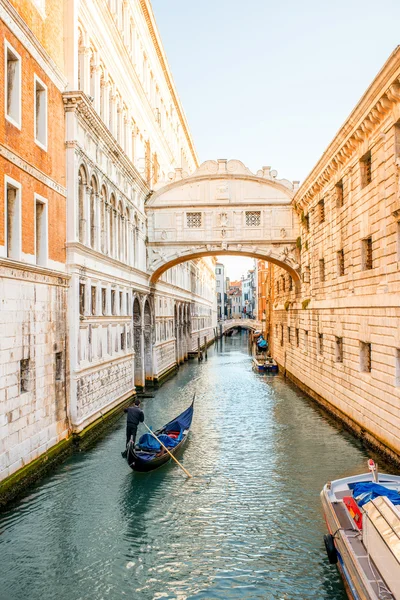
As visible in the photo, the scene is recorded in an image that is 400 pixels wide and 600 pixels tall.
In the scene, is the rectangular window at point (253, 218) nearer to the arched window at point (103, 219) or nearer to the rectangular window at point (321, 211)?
the rectangular window at point (321, 211)

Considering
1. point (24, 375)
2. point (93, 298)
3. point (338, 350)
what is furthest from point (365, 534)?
point (338, 350)

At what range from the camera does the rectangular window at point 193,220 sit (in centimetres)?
2231

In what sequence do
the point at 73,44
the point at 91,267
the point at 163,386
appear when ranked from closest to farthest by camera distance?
the point at 73,44 < the point at 91,267 < the point at 163,386

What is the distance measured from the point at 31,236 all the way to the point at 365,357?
27.1 feet

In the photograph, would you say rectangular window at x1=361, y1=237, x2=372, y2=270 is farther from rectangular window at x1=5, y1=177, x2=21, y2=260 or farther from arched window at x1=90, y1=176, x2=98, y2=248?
rectangular window at x1=5, y1=177, x2=21, y2=260

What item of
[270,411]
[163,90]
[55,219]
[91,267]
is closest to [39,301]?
[55,219]

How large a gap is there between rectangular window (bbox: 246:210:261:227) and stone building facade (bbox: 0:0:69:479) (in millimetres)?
10810

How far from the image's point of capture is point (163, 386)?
24531 mm

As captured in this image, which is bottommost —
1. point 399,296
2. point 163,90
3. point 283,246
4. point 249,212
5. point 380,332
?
point 380,332

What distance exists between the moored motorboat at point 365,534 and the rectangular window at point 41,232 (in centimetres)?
715

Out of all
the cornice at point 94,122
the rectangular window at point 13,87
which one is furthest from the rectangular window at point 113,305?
the rectangular window at point 13,87

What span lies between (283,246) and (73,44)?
12.0 meters

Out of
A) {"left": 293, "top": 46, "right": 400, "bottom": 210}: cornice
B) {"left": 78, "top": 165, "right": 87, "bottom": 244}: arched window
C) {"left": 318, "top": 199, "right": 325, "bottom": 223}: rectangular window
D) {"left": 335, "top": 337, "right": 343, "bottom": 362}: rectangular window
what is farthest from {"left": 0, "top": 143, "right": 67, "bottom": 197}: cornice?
{"left": 318, "top": 199, "right": 325, "bottom": 223}: rectangular window

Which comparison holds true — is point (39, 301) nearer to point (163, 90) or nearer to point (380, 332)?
point (380, 332)
